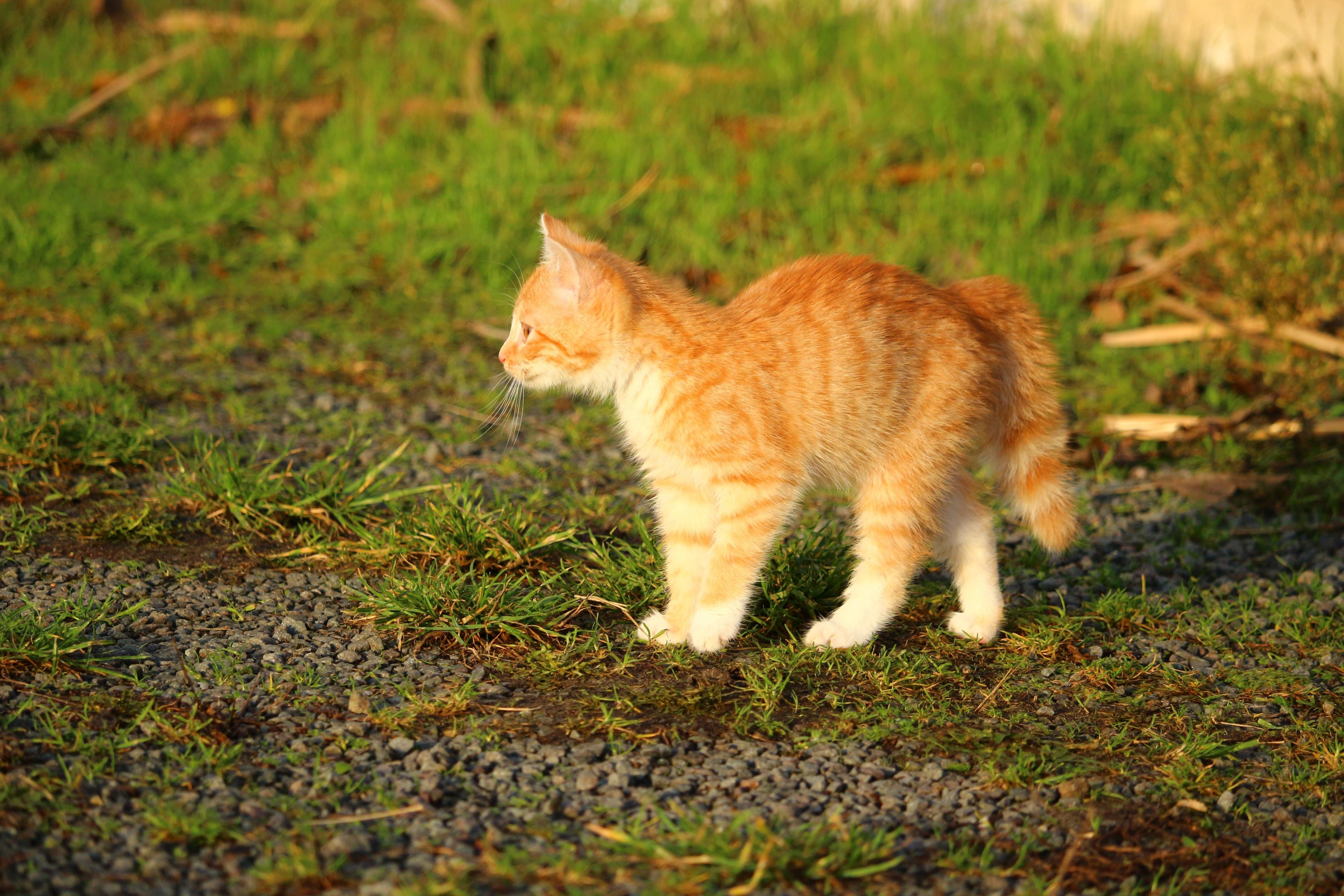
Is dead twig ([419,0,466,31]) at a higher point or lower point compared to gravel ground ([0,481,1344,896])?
higher

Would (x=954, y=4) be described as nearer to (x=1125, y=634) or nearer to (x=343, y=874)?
(x=1125, y=634)

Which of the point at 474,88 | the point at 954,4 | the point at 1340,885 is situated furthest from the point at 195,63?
the point at 1340,885

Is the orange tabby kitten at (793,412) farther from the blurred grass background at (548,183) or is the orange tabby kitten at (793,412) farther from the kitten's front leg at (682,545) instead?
the blurred grass background at (548,183)

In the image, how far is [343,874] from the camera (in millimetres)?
2414

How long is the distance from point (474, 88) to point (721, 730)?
581 cm

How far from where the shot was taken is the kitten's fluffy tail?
3842mm

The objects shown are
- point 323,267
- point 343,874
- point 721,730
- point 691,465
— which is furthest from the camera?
point 323,267

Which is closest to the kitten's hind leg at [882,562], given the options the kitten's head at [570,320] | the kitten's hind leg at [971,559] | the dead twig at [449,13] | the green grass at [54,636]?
the kitten's hind leg at [971,559]

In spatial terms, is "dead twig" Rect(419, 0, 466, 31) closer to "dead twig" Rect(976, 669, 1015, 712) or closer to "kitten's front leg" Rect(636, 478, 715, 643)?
"kitten's front leg" Rect(636, 478, 715, 643)

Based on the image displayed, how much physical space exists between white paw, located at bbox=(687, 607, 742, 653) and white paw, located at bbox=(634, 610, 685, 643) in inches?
2.4

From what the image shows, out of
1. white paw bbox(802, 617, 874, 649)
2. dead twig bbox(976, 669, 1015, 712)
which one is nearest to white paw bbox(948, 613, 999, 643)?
dead twig bbox(976, 669, 1015, 712)

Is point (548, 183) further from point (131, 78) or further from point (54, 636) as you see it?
point (54, 636)

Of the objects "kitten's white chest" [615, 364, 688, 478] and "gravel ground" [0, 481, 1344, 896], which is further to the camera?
"kitten's white chest" [615, 364, 688, 478]

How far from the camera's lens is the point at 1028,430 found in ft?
12.8
